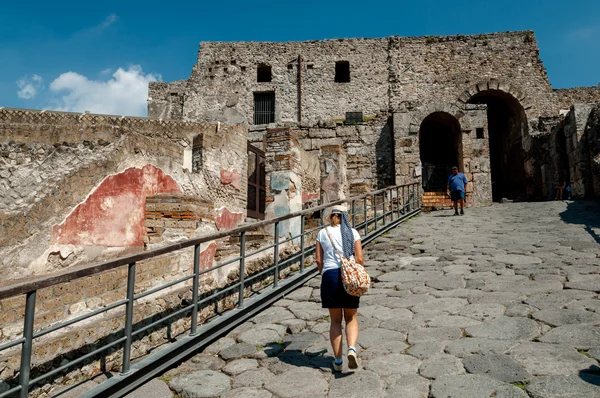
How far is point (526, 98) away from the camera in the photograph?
18.7m

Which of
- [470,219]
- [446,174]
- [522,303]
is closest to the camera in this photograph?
[522,303]

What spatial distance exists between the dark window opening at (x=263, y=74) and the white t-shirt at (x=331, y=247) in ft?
71.5

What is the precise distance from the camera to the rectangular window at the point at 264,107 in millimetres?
23875

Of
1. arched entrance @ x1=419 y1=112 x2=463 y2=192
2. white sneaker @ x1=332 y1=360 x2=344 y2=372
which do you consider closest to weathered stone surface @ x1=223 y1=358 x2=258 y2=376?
white sneaker @ x1=332 y1=360 x2=344 y2=372

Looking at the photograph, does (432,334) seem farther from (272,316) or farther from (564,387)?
(272,316)

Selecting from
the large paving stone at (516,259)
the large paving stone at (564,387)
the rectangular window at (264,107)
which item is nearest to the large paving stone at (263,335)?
the large paving stone at (564,387)

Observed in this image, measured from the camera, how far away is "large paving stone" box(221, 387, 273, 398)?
2.91 m

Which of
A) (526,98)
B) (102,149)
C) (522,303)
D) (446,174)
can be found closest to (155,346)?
(102,149)

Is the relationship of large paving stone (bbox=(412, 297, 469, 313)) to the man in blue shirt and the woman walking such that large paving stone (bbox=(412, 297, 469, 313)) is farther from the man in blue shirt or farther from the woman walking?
the man in blue shirt

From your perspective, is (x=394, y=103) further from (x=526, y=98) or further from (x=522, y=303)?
(x=522, y=303)

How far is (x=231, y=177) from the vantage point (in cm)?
859

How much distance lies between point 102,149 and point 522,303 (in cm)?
519

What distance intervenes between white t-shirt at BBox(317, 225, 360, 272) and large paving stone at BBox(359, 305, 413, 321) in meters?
1.17

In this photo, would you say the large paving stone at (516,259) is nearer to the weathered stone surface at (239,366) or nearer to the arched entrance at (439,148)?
the weathered stone surface at (239,366)
